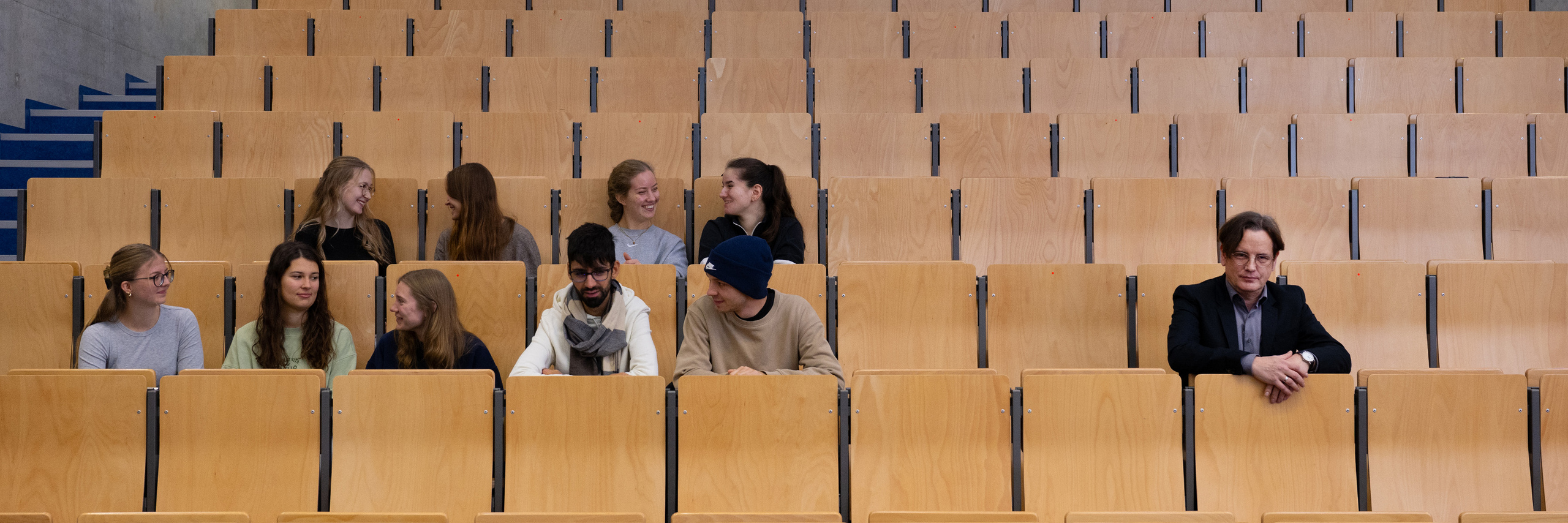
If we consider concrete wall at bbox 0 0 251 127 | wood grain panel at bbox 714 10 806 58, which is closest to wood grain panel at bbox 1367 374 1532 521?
wood grain panel at bbox 714 10 806 58

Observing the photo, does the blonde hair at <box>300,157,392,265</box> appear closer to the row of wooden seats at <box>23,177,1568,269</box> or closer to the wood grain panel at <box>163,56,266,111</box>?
the row of wooden seats at <box>23,177,1568,269</box>

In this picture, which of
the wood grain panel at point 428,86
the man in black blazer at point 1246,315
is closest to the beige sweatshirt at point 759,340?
the man in black blazer at point 1246,315

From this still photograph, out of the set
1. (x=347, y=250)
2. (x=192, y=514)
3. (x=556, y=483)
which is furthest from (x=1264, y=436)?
(x=347, y=250)

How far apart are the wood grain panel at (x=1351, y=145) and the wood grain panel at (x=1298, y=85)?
192mm

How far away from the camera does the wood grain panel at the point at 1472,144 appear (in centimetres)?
217

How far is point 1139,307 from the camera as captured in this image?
173 centimetres

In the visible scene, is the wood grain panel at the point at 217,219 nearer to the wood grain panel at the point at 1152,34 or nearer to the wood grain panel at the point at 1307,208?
the wood grain panel at the point at 1307,208

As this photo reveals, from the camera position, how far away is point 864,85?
2.42m

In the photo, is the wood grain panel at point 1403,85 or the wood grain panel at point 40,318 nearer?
the wood grain panel at point 40,318

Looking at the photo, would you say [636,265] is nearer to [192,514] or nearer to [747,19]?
[192,514]

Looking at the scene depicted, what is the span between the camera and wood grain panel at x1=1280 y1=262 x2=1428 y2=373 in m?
1.73

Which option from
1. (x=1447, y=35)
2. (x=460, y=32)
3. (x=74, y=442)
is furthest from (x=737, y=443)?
(x=1447, y=35)

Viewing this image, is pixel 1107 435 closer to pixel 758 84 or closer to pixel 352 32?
pixel 758 84

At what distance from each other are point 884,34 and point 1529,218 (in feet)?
4.31
